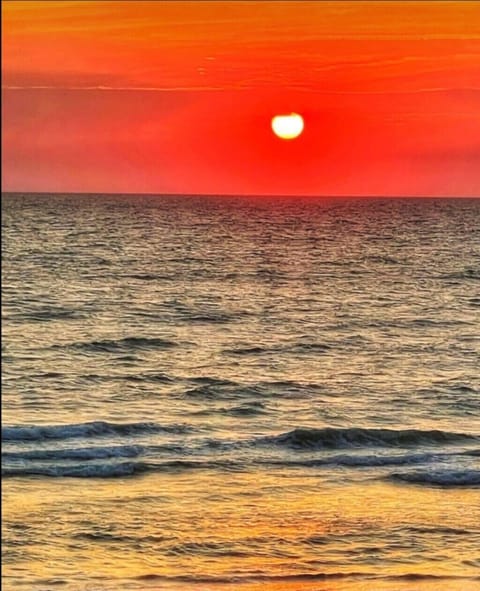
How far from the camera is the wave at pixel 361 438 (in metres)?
8.52

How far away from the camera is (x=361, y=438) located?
876 centimetres

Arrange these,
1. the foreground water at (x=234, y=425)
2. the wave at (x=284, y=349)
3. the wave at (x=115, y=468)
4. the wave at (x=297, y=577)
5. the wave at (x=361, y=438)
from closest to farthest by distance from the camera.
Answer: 1. the wave at (x=297, y=577)
2. the foreground water at (x=234, y=425)
3. the wave at (x=115, y=468)
4. the wave at (x=361, y=438)
5. the wave at (x=284, y=349)

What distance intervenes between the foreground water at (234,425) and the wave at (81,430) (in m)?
0.02

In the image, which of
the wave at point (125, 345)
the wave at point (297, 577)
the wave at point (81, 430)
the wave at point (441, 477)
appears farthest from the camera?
the wave at point (125, 345)

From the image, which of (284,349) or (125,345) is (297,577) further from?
(284,349)

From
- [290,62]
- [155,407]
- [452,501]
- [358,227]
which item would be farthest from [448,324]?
[358,227]

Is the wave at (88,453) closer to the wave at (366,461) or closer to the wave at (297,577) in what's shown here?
the wave at (366,461)

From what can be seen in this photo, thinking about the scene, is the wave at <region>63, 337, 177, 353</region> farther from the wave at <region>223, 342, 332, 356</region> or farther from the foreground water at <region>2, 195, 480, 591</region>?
the wave at <region>223, 342, 332, 356</region>

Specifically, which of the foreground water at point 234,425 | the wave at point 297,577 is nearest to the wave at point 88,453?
the foreground water at point 234,425

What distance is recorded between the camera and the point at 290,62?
8.39ft

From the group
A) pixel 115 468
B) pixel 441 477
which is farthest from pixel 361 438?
pixel 115 468

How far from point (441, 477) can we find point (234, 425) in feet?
7.78

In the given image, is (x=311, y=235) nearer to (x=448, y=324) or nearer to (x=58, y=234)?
(x=58, y=234)

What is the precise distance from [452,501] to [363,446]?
2.04m
